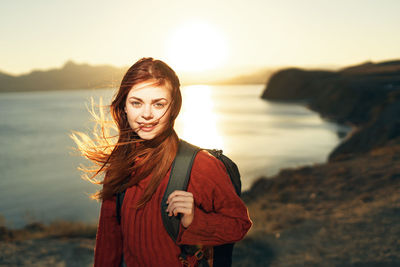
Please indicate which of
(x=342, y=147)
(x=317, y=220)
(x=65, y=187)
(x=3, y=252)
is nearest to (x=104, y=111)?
(x=3, y=252)

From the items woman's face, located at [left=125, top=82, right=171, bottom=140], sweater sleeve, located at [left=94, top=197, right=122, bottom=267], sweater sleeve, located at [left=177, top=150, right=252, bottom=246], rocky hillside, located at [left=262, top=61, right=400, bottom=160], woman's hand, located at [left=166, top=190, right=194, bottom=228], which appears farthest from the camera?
rocky hillside, located at [left=262, top=61, right=400, bottom=160]

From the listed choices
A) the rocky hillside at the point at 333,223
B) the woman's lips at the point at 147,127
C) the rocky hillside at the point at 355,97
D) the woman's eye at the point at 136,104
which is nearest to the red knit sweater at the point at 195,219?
the woman's lips at the point at 147,127

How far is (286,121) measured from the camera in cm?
7369

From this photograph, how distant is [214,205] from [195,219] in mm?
168

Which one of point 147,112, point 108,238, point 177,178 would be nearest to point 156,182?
point 177,178

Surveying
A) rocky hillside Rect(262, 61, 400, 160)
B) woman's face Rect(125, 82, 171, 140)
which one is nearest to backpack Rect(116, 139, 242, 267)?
woman's face Rect(125, 82, 171, 140)

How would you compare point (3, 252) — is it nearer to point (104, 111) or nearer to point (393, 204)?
point (104, 111)

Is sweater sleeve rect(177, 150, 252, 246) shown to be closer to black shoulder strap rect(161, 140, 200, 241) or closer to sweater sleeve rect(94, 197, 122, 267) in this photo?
black shoulder strap rect(161, 140, 200, 241)

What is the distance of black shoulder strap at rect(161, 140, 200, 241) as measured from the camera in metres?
1.66

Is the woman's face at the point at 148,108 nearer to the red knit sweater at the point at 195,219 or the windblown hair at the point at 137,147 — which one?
the windblown hair at the point at 137,147

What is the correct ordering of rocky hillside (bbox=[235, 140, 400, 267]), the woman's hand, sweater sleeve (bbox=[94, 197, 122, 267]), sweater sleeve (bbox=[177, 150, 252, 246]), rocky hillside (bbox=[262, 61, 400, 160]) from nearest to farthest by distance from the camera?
the woman's hand → sweater sleeve (bbox=[177, 150, 252, 246]) → sweater sleeve (bbox=[94, 197, 122, 267]) → rocky hillside (bbox=[235, 140, 400, 267]) → rocky hillside (bbox=[262, 61, 400, 160])

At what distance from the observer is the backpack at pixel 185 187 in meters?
1.66

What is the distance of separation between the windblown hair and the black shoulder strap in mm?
70

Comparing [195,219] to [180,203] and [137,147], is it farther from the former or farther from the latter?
[137,147]
